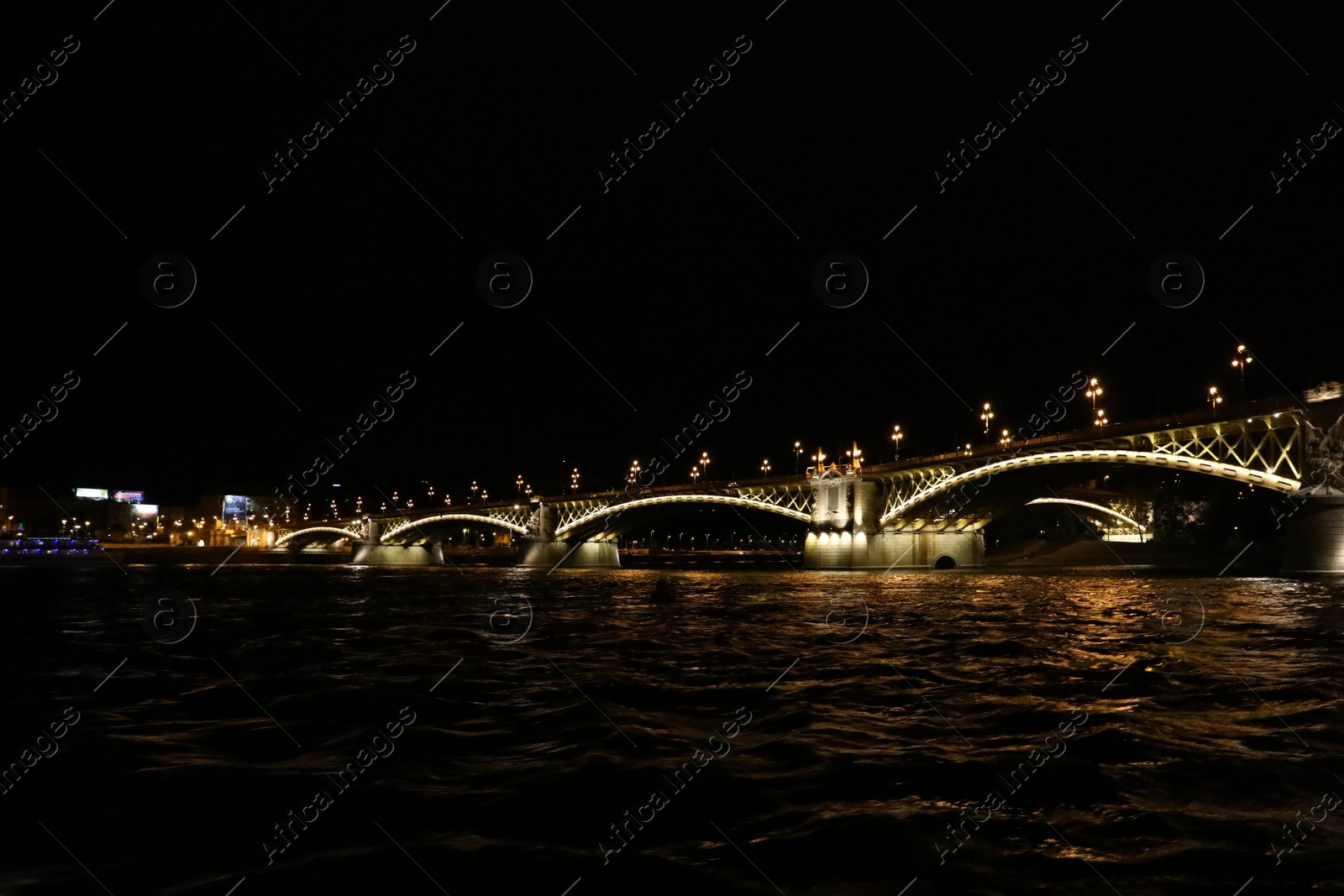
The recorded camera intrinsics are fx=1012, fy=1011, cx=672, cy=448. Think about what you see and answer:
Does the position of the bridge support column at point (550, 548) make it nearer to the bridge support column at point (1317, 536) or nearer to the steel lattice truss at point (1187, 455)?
the steel lattice truss at point (1187, 455)

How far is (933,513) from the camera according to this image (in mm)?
75875

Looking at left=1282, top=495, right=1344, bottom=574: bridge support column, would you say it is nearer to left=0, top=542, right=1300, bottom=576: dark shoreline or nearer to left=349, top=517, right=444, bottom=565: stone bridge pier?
left=0, top=542, right=1300, bottom=576: dark shoreline

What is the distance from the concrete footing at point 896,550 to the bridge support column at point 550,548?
32059 millimetres

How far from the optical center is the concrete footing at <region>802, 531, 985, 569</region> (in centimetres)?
7838

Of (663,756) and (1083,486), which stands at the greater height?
(1083,486)

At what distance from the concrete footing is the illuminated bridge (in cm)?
9

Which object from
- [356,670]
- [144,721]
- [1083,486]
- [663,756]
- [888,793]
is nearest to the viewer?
[888,793]

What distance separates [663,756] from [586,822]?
2154 mm

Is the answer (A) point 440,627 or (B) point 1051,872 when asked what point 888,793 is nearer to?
(B) point 1051,872

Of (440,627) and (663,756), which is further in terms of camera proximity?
(440,627)

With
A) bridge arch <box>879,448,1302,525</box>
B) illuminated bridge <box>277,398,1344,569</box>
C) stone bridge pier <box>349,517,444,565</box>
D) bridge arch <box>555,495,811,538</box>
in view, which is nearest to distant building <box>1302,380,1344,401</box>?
illuminated bridge <box>277,398,1344,569</box>

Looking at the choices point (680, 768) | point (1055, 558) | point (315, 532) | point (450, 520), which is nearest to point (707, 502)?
point (1055, 558)

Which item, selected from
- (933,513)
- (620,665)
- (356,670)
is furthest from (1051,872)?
(933,513)

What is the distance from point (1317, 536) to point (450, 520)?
3354 inches
